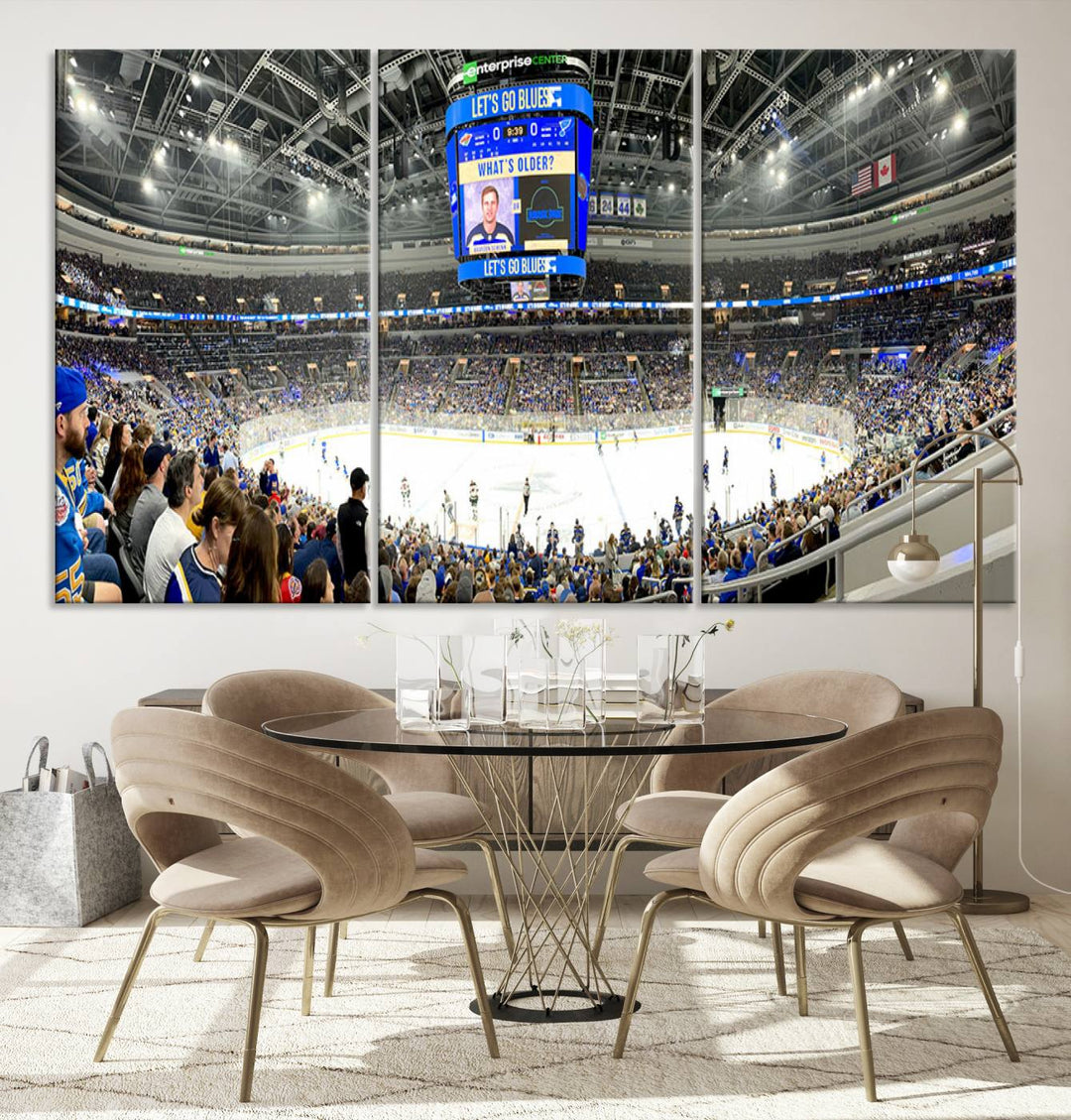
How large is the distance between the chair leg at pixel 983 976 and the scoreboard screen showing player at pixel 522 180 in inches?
106

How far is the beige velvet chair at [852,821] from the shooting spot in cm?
257

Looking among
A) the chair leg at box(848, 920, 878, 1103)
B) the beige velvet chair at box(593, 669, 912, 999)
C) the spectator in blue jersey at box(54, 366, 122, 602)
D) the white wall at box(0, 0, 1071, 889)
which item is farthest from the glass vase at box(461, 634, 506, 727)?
the spectator in blue jersey at box(54, 366, 122, 602)

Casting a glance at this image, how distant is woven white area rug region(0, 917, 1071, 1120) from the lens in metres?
2.68

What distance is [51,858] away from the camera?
4.09 metres

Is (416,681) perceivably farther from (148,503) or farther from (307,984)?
(148,503)

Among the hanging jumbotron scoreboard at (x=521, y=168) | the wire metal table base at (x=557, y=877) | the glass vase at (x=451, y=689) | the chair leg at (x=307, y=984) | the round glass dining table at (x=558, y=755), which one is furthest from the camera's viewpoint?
the hanging jumbotron scoreboard at (x=521, y=168)

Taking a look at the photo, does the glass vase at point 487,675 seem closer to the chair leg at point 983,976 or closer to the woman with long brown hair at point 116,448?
the chair leg at point 983,976

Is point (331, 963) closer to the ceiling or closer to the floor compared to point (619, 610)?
closer to the floor

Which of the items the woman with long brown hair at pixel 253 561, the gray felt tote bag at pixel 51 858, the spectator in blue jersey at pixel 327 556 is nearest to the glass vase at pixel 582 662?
the spectator in blue jersey at pixel 327 556

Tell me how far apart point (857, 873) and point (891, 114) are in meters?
3.01

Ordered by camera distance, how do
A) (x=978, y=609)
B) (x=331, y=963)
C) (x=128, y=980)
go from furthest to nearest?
(x=978, y=609), (x=331, y=963), (x=128, y=980)

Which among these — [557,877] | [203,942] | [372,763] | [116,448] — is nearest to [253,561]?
[116,448]

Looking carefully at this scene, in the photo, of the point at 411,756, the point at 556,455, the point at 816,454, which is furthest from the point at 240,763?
the point at 816,454

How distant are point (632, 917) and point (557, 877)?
16.6 inches
